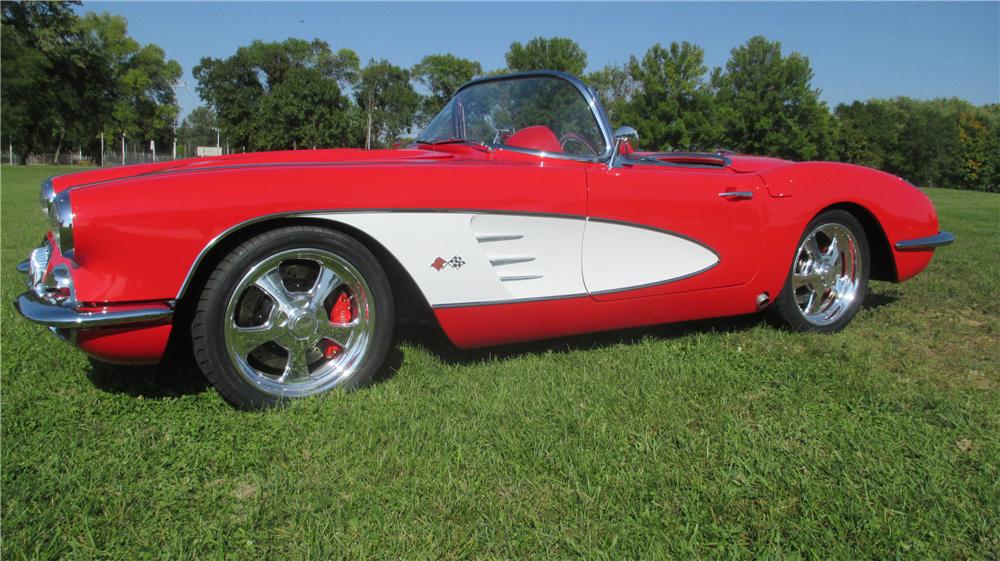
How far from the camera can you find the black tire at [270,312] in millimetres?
2354

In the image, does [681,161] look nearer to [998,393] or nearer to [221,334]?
[998,393]

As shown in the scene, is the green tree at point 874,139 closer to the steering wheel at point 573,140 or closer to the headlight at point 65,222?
the steering wheel at point 573,140

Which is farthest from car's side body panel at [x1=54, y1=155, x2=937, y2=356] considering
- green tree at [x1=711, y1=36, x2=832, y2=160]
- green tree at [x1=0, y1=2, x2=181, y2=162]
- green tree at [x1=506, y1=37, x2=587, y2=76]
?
green tree at [x1=711, y1=36, x2=832, y2=160]

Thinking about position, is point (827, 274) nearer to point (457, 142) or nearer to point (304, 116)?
point (457, 142)

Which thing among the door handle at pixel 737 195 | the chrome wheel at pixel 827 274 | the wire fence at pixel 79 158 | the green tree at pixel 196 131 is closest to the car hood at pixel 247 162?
the door handle at pixel 737 195

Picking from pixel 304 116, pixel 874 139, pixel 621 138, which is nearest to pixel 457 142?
pixel 621 138

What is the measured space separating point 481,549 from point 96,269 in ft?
5.13

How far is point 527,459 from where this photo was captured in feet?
6.93

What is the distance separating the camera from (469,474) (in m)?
2.02

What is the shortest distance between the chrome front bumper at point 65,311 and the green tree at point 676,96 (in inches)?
1768

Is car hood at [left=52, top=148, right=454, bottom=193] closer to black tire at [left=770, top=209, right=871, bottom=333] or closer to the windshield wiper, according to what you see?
the windshield wiper

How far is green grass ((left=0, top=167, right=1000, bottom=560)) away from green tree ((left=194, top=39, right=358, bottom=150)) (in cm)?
6262

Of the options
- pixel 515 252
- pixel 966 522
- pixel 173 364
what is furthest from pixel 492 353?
pixel 966 522

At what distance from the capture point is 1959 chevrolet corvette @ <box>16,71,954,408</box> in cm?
226
